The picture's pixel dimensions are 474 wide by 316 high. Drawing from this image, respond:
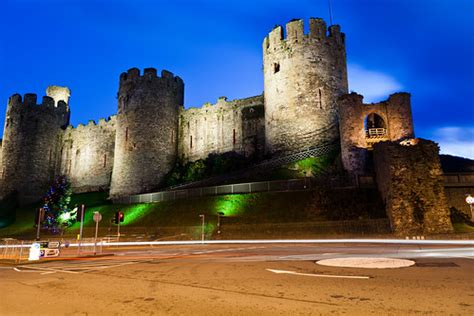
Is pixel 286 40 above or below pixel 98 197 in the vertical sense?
above

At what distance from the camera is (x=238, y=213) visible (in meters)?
23.7

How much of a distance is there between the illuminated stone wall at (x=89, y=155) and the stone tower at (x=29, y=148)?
5.27 feet

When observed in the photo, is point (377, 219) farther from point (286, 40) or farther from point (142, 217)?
point (286, 40)

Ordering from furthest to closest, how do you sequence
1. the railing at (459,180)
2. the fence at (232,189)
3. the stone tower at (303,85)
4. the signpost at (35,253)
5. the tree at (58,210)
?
1. the tree at (58,210)
2. the stone tower at (303,85)
3. the fence at (232,189)
4. the railing at (459,180)
5. the signpost at (35,253)

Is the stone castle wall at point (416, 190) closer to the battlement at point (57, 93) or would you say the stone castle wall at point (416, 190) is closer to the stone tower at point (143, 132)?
the stone tower at point (143, 132)

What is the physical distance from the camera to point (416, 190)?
1738cm

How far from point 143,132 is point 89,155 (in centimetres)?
1327

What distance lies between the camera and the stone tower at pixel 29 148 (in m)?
43.4

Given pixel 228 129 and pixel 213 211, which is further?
pixel 228 129

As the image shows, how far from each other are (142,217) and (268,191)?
9741 millimetres

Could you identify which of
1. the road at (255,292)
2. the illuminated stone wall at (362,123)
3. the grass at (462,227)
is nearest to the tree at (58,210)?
the illuminated stone wall at (362,123)

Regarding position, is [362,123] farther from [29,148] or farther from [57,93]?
[57,93]

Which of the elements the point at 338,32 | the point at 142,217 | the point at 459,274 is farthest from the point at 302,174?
the point at 459,274

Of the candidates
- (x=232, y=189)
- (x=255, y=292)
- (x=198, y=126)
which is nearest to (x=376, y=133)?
(x=232, y=189)
